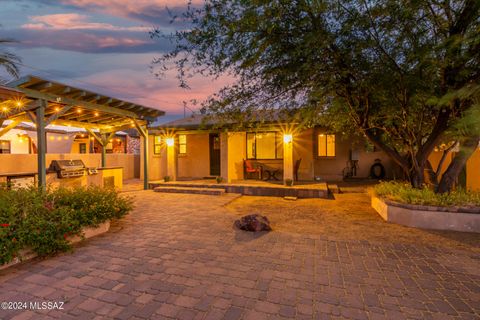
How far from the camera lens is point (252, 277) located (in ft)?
10.5

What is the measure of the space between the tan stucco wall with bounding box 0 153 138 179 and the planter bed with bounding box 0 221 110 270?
6541 millimetres

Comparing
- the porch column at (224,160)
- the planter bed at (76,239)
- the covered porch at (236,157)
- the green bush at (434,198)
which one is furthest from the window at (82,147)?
the green bush at (434,198)

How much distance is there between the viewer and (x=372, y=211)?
270 inches

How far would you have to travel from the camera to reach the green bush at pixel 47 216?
11.9 feet

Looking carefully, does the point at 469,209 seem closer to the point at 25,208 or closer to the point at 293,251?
the point at 293,251

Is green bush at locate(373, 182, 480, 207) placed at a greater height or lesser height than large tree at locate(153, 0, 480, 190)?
lesser

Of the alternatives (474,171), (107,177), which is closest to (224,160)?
(107,177)

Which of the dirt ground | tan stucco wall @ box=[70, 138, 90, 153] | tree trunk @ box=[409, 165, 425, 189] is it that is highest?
tan stucco wall @ box=[70, 138, 90, 153]

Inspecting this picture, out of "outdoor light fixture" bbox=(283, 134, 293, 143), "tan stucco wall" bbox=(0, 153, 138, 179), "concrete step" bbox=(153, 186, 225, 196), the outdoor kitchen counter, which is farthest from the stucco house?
"tan stucco wall" bbox=(0, 153, 138, 179)

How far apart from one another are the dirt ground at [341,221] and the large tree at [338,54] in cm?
229

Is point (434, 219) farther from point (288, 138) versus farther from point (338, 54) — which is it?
point (288, 138)

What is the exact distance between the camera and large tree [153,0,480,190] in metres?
4.53

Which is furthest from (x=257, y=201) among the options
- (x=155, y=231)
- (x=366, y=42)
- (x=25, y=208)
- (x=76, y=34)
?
(x=76, y=34)

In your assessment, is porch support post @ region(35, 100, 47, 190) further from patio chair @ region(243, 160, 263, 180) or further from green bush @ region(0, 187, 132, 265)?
patio chair @ region(243, 160, 263, 180)
